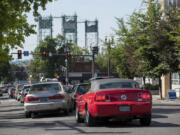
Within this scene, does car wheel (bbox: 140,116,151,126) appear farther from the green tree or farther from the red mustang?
the green tree

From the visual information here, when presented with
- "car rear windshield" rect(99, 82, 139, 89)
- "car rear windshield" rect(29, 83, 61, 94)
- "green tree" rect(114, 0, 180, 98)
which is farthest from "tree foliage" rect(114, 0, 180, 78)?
"car rear windshield" rect(99, 82, 139, 89)

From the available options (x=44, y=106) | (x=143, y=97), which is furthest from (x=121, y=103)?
(x=44, y=106)

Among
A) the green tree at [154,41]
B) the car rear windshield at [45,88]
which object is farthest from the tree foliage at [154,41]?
the car rear windshield at [45,88]

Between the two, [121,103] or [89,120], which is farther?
[89,120]

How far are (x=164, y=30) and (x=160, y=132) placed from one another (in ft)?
104

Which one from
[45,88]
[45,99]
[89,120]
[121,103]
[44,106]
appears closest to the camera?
[121,103]

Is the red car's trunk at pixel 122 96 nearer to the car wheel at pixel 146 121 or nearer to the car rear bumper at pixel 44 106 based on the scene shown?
the car wheel at pixel 146 121

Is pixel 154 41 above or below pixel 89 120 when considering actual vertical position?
above

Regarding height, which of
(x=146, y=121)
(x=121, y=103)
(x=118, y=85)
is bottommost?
(x=146, y=121)

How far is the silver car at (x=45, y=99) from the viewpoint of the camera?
26.6 m

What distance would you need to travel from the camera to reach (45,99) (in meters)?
26.7

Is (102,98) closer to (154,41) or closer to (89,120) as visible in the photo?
(89,120)

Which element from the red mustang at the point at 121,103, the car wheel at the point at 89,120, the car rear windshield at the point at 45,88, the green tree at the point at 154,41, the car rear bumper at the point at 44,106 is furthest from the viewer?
the green tree at the point at 154,41

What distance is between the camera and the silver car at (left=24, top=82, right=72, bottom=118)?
26.6 meters
